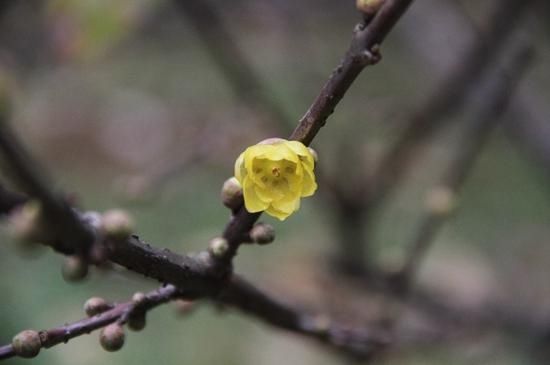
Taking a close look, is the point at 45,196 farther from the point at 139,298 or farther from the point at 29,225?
the point at 139,298

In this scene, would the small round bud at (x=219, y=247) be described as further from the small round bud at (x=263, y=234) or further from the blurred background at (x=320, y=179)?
the blurred background at (x=320, y=179)

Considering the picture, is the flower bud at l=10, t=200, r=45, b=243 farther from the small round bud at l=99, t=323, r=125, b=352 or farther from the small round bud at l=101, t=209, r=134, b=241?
the small round bud at l=99, t=323, r=125, b=352

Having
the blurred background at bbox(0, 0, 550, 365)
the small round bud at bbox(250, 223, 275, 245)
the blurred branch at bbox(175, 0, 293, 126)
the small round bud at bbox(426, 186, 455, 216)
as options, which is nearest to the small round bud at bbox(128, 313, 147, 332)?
the small round bud at bbox(250, 223, 275, 245)

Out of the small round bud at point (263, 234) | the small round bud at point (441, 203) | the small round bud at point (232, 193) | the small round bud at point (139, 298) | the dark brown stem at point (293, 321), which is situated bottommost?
the small round bud at point (139, 298)

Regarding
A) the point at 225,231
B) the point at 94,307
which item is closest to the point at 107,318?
the point at 94,307

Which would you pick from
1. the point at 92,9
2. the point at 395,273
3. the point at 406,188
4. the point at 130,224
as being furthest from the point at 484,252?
the point at 130,224

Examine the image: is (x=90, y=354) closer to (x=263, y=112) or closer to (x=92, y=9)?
(x=263, y=112)

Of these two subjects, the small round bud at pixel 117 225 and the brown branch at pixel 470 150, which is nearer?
the small round bud at pixel 117 225

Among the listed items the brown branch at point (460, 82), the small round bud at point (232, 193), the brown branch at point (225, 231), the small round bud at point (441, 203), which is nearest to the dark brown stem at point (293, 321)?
the brown branch at point (225, 231)
